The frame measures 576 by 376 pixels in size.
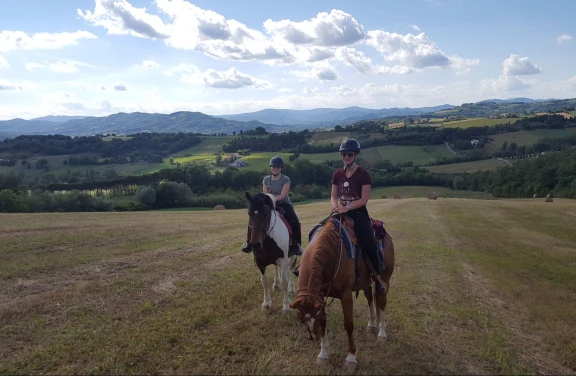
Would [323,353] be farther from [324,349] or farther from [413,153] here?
[413,153]

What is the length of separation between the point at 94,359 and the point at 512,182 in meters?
75.2

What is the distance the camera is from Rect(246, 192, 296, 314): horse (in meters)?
8.30

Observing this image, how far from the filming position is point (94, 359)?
21.5 feet

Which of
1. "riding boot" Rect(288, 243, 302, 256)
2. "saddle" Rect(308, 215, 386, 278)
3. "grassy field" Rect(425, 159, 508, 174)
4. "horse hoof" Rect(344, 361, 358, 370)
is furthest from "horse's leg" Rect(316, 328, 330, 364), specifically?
"grassy field" Rect(425, 159, 508, 174)

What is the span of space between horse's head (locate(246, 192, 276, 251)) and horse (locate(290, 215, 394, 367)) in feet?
4.87

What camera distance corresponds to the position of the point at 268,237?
877cm

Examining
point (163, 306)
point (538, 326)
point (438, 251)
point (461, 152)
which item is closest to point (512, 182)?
point (461, 152)

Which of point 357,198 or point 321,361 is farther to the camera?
point 357,198

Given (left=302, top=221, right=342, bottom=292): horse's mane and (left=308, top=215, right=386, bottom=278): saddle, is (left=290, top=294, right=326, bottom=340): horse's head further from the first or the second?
(left=308, top=215, right=386, bottom=278): saddle

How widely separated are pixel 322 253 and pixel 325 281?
0.48m

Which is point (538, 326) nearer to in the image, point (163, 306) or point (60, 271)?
point (163, 306)

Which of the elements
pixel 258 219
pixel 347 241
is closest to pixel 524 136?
pixel 258 219

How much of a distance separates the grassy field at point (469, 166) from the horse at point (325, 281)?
85.4 meters

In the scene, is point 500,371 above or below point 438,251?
above
